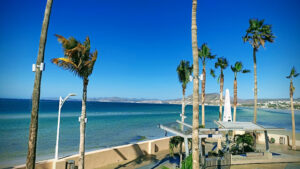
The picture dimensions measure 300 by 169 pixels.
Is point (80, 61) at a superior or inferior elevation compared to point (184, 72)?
inferior

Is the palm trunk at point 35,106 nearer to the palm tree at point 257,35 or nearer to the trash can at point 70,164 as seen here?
the trash can at point 70,164

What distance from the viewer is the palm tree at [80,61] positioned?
7.67m

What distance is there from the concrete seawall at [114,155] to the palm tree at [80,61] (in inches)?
111

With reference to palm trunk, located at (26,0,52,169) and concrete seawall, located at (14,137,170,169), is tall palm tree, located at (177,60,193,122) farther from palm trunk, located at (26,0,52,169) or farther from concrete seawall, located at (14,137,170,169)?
palm trunk, located at (26,0,52,169)

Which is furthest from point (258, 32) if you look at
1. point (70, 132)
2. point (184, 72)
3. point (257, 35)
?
point (70, 132)

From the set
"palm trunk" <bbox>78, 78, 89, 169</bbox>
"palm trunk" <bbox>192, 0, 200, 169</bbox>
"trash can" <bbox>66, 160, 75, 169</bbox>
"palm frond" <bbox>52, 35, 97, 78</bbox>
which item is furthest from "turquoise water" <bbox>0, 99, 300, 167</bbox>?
"palm trunk" <bbox>192, 0, 200, 169</bbox>

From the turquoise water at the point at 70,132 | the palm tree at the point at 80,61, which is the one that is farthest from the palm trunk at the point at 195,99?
the turquoise water at the point at 70,132

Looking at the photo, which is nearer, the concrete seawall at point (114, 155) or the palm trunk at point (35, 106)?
the palm trunk at point (35, 106)

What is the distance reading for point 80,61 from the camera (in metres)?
7.98

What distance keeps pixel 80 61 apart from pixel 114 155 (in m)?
7.54

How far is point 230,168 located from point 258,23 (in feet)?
41.8

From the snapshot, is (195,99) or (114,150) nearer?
(195,99)

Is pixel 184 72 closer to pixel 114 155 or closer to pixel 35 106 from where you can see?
pixel 114 155

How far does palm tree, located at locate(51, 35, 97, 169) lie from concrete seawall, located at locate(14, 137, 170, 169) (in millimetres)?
2816
